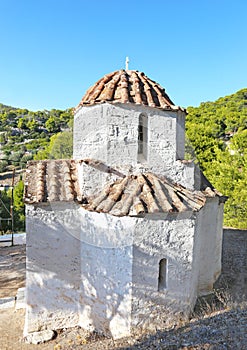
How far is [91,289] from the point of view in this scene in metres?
6.59

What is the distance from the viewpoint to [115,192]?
632cm

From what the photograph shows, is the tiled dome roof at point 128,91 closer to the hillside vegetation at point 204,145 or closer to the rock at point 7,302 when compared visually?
the hillside vegetation at point 204,145

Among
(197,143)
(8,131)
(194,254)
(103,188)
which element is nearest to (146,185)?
(103,188)

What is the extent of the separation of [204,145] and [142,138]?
55.2 ft

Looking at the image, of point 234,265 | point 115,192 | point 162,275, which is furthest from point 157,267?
point 234,265

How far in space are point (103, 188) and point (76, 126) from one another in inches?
78.1

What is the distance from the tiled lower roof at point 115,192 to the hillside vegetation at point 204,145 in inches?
170

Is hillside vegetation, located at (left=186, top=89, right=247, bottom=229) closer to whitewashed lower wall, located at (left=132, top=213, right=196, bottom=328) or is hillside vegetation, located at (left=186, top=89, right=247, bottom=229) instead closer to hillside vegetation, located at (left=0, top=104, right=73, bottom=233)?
whitewashed lower wall, located at (left=132, top=213, right=196, bottom=328)

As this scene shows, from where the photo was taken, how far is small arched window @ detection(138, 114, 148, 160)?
23.2 ft

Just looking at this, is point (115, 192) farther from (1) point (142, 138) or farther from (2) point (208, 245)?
(2) point (208, 245)

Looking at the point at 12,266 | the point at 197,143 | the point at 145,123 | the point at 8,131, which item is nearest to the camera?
the point at 145,123

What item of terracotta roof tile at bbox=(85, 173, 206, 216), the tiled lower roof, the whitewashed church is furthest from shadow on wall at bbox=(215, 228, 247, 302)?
the tiled lower roof

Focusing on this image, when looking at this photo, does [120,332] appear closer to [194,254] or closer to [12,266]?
[194,254]

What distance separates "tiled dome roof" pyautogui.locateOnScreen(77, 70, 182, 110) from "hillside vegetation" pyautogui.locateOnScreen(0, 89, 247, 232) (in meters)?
3.51
